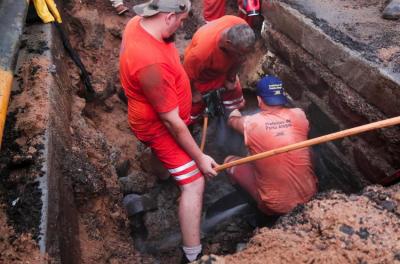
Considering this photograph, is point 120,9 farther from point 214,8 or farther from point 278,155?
point 278,155

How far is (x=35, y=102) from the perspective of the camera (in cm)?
242

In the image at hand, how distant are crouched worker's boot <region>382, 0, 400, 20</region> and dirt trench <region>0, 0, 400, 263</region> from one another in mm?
1228

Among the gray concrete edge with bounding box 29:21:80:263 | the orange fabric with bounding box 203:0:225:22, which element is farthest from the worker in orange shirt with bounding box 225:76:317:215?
the orange fabric with bounding box 203:0:225:22

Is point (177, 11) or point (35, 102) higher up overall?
point (177, 11)

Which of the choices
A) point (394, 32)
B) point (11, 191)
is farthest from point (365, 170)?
point (11, 191)

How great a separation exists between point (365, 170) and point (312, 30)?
1.24m

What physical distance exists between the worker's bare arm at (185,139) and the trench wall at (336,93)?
3.78 feet

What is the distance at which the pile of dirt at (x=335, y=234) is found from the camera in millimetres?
1522

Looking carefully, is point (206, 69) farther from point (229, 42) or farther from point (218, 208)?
point (218, 208)

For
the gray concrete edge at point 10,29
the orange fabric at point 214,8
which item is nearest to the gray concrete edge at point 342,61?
the orange fabric at point 214,8

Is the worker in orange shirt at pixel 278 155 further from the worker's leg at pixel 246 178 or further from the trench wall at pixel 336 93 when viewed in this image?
the trench wall at pixel 336 93

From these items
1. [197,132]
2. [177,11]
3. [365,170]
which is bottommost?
[197,132]

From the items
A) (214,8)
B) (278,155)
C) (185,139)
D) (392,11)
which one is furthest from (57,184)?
(214,8)

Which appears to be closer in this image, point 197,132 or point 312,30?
point 312,30
